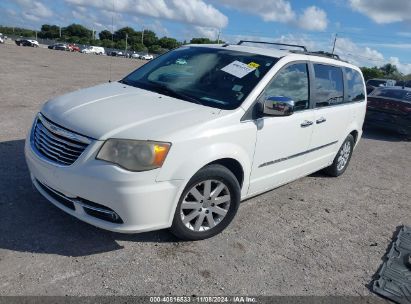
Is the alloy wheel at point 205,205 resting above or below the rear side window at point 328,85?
below

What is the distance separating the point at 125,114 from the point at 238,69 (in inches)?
56.1

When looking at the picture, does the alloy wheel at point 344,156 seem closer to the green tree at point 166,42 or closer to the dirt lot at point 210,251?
the dirt lot at point 210,251

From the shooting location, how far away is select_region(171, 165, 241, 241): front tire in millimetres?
3480

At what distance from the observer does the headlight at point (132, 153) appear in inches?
122

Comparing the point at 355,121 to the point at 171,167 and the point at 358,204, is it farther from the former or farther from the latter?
the point at 171,167

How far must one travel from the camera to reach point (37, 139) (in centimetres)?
366

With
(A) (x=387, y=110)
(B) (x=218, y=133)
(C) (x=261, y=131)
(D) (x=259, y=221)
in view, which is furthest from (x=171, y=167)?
(A) (x=387, y=110)

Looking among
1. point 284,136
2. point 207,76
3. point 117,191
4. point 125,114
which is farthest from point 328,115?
point 117,191

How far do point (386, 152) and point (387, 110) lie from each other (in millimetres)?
2170

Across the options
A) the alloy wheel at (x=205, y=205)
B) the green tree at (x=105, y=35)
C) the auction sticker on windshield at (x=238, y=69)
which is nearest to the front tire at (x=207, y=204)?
the alloy wheel at (x=205, y=205)

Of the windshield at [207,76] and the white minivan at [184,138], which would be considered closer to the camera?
the white minivan at [184,138]

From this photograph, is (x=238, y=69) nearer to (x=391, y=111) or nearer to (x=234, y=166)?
(x=234, y=166)

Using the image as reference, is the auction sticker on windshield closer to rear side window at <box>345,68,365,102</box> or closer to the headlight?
the headlight

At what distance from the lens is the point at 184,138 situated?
3254mm
